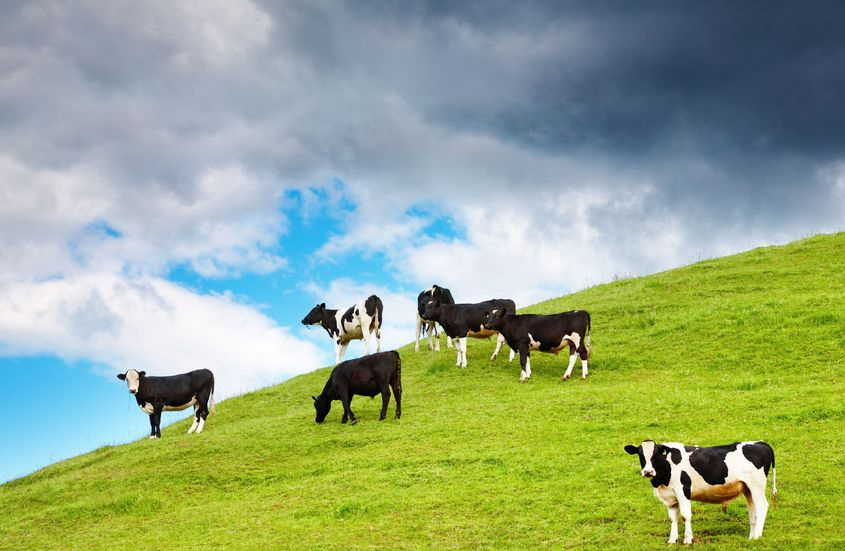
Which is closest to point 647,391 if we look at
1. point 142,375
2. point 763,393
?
point 763,393

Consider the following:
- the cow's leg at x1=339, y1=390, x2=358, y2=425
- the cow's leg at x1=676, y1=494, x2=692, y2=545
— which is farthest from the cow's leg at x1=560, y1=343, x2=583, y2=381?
the cow's leg at x1=676, y1=494, x2=692, y2=545

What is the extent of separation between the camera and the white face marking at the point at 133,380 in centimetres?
2775

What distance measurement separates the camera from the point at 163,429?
31484 millimetres

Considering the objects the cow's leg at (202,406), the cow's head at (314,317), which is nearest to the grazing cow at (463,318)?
the cow's head at (314,317)

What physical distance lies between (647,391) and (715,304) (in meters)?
11.1

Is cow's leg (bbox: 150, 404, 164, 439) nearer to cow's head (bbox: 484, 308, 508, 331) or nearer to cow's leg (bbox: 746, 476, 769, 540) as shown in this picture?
cow's head (bbox: 484, 308, 508, 331)

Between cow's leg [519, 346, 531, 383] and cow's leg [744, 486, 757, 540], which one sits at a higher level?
cow's leg [519, 346, 531, 383]

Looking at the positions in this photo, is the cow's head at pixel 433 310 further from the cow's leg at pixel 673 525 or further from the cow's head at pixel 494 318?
the cow's leg at pixel 673 525

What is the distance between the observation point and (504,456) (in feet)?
61.5

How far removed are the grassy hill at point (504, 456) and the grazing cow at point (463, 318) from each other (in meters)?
0.98

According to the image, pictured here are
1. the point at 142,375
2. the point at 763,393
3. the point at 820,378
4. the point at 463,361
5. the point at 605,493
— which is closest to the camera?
the point at 605,493

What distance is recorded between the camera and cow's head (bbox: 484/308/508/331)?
93.9 feet

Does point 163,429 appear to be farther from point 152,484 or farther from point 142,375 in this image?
point 152,484

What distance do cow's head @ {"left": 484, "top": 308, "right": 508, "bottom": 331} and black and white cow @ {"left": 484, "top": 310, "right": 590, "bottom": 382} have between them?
269 millimetres
